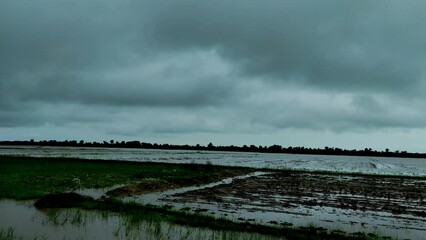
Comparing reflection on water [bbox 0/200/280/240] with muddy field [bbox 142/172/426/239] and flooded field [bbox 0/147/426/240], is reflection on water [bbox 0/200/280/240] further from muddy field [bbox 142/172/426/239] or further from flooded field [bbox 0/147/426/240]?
muddy field [bbox 142/172/426/239]

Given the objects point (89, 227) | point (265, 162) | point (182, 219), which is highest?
point (265, 162)

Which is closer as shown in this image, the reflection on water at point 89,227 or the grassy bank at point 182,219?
the reflection on water at point 89,227

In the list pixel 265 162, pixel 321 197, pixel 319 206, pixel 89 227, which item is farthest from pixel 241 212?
pixel 265 162

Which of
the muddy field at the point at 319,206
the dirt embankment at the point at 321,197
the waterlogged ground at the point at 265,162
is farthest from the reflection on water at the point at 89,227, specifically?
the waterlogged ground at the point at 265,162

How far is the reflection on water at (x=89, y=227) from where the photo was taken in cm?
1452

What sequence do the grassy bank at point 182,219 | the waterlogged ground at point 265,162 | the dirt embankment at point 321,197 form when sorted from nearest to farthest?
the grassy bank at point 182,219
the dirt embankment at point 321,197
the waterlogged ground at point 265,162

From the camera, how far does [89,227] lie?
1577 centimetres

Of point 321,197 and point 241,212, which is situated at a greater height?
point 321,197

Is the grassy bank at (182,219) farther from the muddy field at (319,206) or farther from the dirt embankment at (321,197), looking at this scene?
the dirt embankment at (321,197)

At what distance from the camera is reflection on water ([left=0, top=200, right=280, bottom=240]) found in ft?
47.6

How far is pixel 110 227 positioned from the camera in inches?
628

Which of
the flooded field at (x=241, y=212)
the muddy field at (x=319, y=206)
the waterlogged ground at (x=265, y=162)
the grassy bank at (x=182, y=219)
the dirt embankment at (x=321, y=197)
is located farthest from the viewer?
the waterlogged ground at (x=265, y=162)

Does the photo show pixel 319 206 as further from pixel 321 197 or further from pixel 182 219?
pixel 182 219

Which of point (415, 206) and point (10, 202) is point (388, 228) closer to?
point (415, 206)
